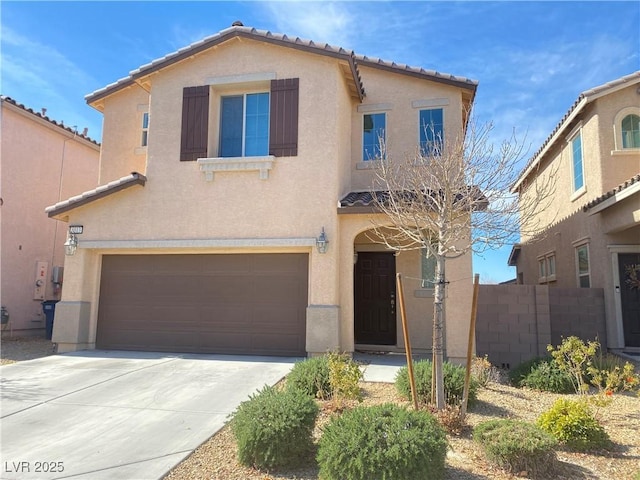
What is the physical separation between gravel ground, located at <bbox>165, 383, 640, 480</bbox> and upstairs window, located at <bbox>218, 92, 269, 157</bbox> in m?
7.07

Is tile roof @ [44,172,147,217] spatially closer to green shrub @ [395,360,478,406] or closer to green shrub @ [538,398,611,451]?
green shrub @ [395,360,478,406]

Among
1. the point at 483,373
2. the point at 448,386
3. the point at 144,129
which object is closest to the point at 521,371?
the point at 483,373

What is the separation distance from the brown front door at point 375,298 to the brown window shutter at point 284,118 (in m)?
3.67

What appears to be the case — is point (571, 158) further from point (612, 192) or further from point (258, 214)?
point (258, 214)

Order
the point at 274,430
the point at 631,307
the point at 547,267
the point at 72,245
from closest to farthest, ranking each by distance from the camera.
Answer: the point at 274,430
the point at 631,307
the point at 72,245
the point at 547,267

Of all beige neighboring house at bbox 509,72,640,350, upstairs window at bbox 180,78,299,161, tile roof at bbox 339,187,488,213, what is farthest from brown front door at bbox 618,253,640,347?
upstairs window at bbox 180,78,299,161

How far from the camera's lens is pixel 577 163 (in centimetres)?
1414

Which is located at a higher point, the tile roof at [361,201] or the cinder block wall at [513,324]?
the tile roof at [361,201]

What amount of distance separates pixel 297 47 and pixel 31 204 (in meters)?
10.7

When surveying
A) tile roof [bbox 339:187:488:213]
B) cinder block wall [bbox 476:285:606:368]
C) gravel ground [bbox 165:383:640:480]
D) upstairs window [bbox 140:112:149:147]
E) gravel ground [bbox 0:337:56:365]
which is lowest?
gravel ground [bbox 165:383:640:480]

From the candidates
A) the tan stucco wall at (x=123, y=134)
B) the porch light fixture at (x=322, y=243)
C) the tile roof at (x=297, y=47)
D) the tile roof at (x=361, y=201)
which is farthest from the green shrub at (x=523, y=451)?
the tan stucco wall at (x=123, y=134)

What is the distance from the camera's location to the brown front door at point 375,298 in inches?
493

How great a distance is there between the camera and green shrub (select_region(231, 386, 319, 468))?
485cm

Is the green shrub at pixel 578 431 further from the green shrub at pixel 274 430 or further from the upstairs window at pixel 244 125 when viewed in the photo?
the upstairs window at pixel 244 125
